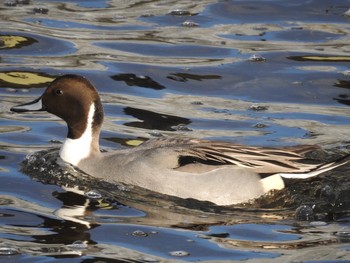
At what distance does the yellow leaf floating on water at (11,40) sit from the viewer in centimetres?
1261

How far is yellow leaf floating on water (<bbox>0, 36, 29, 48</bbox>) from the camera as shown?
12609 mm

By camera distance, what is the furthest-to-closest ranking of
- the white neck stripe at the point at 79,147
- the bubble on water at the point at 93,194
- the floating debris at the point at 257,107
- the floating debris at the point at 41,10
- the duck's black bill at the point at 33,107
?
1. the floating debris at the point at 41,10
2. the floating debris at the point at 257,107
3. the duck's black bill at the point at 33,107
4. the white neck stripe at the point at 79,147
5. the bubble on water at the point at 93,194

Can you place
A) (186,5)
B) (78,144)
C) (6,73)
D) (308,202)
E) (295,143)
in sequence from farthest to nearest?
1. (186,5)
2. (6,73)
3. (295,143)
4. (78,144)
5. (308,202)

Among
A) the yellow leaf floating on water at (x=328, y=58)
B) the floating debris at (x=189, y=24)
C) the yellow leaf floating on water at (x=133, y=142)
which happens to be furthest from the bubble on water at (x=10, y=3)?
the yellow leaf floating on water at (x=133, y=142)

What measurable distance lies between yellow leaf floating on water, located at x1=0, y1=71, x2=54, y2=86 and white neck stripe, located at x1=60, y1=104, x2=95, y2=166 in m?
2.29

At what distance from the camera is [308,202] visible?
8445 millimetres

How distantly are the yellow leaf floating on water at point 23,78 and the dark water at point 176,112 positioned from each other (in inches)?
1.1

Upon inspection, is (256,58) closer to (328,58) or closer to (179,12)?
(328,58)

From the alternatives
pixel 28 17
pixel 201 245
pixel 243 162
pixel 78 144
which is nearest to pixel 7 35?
pixel 28 17

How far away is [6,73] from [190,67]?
191 centimetres

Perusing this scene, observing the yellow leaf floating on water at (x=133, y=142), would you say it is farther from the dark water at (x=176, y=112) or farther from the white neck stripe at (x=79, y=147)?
the white neck stripe at (x=79, y=147)

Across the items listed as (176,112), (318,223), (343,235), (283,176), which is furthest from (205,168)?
(176,112)

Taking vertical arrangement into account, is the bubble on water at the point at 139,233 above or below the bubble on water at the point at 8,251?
below

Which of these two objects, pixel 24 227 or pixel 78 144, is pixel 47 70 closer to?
pixel 78 144
